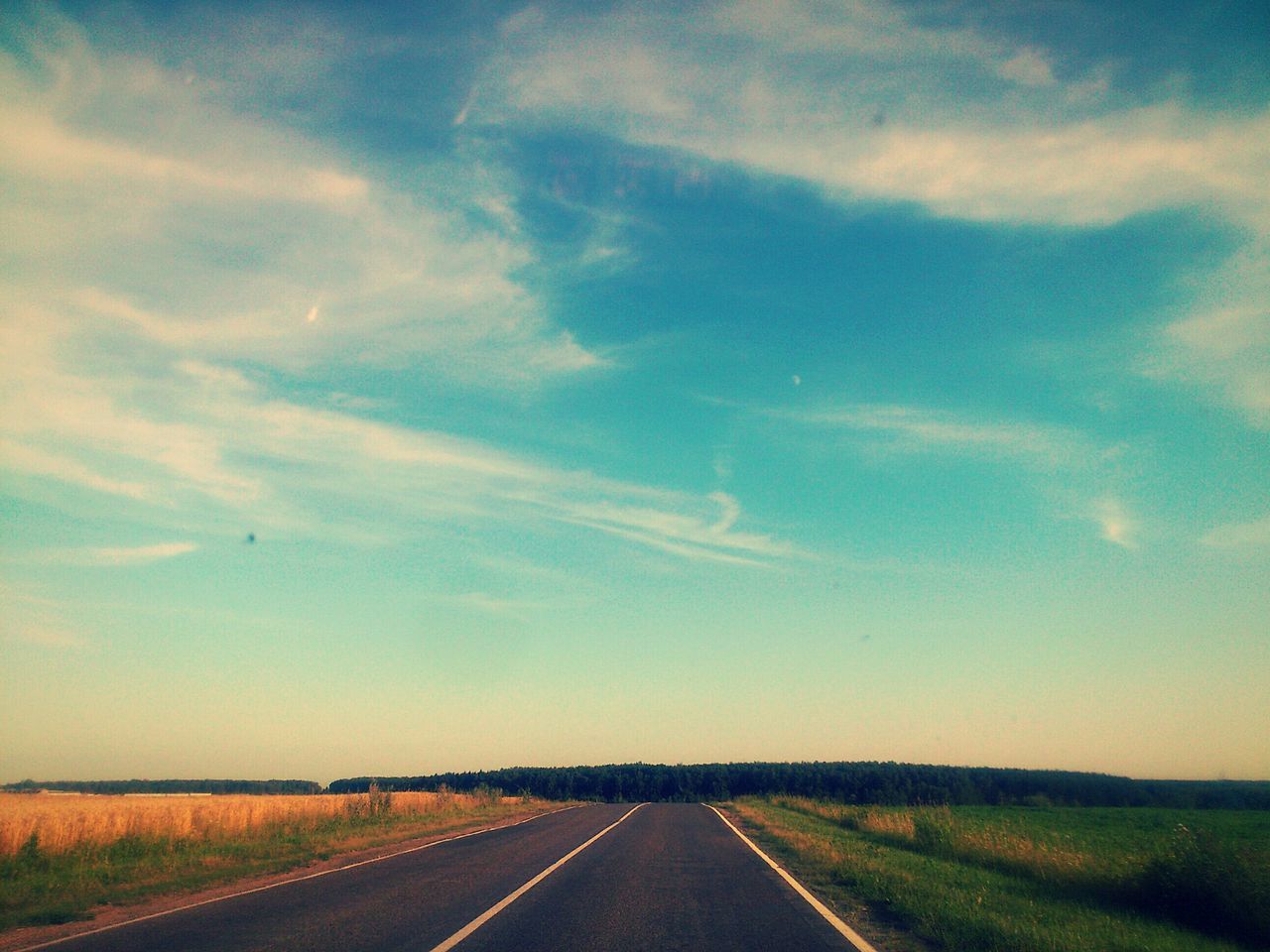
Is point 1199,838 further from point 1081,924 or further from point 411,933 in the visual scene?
point 411,933

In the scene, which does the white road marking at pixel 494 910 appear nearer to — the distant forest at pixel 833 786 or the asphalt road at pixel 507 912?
the asphalt road at pixel 507 912

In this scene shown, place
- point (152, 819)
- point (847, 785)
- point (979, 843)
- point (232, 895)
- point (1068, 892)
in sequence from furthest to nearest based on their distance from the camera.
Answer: point (847, 785), point (152, 819), point (979, 843), point (1068, 892), point (232, 895)

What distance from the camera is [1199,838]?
41.3 ft

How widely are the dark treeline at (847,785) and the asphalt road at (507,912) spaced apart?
80.1 m

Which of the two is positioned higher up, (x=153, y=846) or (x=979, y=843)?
(x=153, y=846)

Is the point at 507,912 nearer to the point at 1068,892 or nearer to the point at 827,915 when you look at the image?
the point at 827,915

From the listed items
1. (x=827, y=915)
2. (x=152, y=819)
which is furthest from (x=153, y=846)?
(x=827, y=915)

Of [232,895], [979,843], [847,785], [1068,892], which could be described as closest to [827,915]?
[1068,892]

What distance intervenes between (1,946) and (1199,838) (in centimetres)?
1662

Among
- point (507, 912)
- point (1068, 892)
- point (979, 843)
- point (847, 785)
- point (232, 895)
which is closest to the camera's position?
point (507, 912)

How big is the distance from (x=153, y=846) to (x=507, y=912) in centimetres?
1353

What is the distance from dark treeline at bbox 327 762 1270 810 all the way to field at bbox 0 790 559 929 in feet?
224

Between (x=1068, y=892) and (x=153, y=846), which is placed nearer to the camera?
(x=1068, y=892)

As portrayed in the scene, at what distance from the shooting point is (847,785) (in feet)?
400
